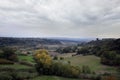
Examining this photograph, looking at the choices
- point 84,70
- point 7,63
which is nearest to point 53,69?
point 84,70

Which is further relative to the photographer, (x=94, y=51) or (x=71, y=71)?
(x=94, y=51)

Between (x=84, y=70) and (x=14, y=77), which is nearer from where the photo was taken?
(x=14, y=77)

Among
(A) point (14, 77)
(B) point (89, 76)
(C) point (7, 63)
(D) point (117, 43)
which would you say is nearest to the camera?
(A) point (14, 77)

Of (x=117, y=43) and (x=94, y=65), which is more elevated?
(x=117, y=43)

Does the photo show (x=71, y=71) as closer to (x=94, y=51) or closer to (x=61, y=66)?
(x=61, y=66)

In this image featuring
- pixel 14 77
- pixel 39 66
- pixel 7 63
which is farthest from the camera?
pixel 7 63

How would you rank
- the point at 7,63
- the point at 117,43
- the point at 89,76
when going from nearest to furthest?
the point at 89,76, the point at 7,63, the point at 117,43

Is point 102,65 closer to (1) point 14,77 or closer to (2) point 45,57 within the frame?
(2) point 45,57

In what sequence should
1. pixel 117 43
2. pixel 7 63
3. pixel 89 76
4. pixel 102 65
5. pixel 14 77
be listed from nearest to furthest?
pixel 14 77 → pixel 89 76 → pixel 7 63 → pixel 102 65 → pixel 117 43

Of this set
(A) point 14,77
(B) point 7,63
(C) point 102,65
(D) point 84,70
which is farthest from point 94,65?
(A) point 14,77
